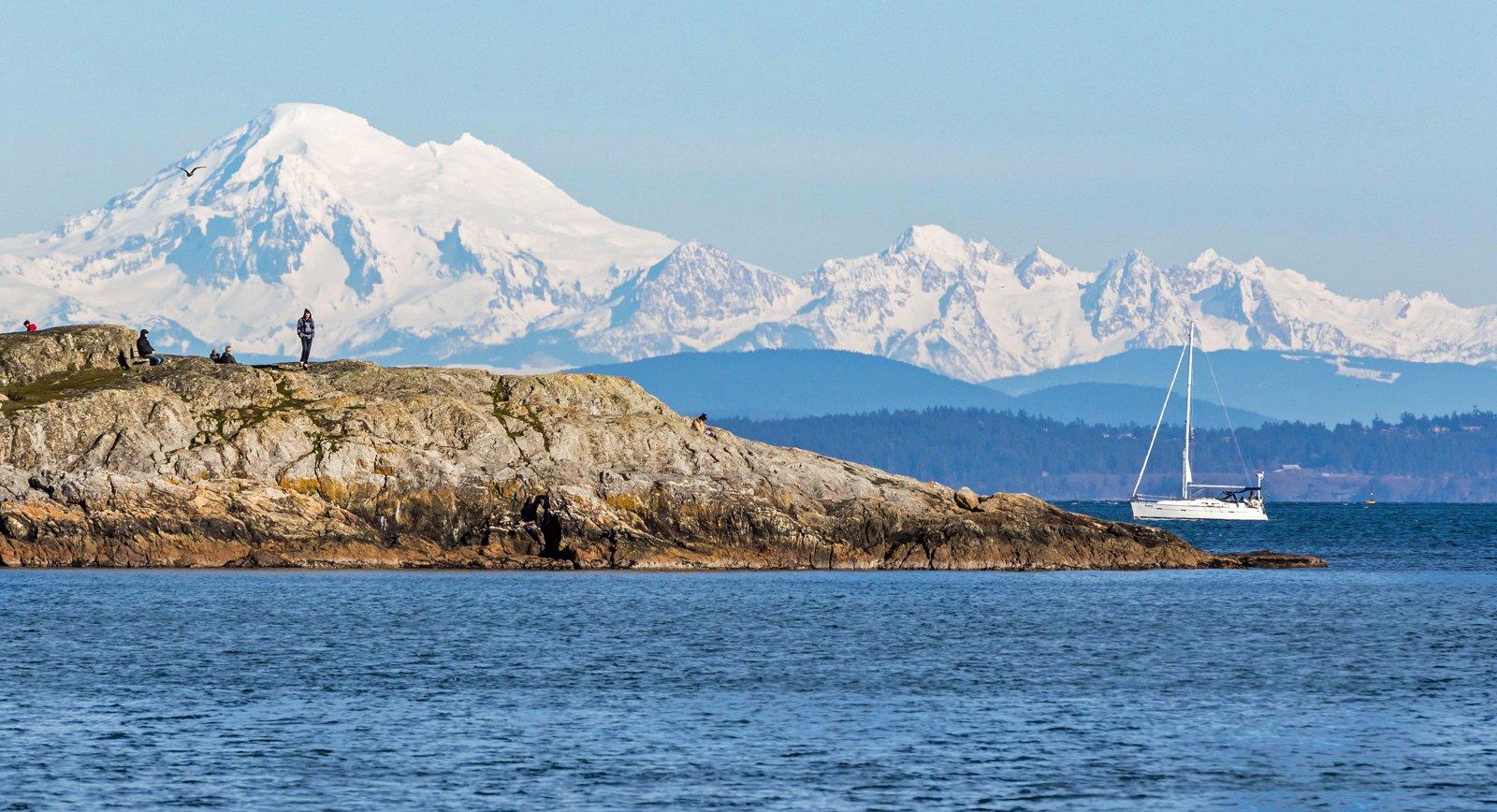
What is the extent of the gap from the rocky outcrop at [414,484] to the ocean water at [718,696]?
4.35 m

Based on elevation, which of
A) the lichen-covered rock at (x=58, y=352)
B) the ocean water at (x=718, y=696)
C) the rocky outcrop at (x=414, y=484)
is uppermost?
the lichen-covered rock at (x=58, y=352)

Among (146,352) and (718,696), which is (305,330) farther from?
(718,696)

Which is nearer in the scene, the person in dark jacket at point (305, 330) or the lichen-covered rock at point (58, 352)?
the person in dark jacket at point (305, 330)

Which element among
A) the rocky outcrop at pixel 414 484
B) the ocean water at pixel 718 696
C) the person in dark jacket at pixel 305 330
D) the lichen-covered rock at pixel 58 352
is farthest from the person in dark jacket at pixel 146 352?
the ocean water at pixel 718 696

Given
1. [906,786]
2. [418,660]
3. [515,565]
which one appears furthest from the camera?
[515,565]

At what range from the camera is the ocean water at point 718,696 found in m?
44.0

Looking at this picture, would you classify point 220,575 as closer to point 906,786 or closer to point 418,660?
point 418,660

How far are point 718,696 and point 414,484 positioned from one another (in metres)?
47.2

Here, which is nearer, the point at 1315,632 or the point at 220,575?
the point at 1315,632

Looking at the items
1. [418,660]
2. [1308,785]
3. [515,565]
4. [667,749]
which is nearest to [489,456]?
[515,565]

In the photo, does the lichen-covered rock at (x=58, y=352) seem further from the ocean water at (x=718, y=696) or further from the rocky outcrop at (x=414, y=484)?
the ocean water at (x=718, y=696)

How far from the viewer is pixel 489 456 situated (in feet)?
347

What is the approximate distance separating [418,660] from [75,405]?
45185mm

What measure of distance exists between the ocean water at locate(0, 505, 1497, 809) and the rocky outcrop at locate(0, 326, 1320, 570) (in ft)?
14.3
